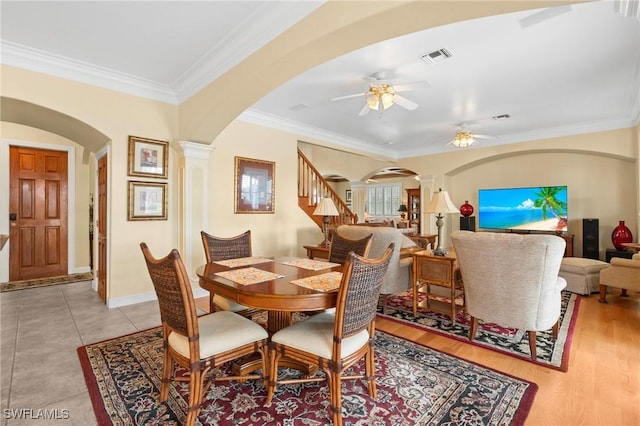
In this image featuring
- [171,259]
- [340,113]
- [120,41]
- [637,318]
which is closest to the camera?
[171,259]

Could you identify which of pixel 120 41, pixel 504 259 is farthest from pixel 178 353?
pixel 120 41

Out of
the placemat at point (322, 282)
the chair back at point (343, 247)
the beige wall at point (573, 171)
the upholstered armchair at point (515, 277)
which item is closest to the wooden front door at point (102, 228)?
the chair back at point (343, 247)

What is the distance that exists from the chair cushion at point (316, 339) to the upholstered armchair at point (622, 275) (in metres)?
3.82

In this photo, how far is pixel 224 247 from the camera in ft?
9.51

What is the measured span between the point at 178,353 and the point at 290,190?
12.5ft

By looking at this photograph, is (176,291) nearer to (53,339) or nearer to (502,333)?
(53,339)

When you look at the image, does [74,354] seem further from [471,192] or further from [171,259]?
[471,192]

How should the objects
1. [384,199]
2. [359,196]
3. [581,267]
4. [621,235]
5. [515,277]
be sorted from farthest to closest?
[384,199] → [359,196] → [621,235] → [581,267] → [515,277]

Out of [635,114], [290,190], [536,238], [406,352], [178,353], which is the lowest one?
[406,352]

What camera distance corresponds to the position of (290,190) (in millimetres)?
5297

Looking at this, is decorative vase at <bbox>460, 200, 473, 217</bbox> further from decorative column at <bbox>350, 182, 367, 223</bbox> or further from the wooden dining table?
the wooden dining table

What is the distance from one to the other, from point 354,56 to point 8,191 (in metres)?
5.62

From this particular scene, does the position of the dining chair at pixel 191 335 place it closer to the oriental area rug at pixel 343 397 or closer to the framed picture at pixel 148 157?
the oriental area rug at pixel 343 397

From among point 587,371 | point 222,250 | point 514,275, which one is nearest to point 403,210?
point 514,275
